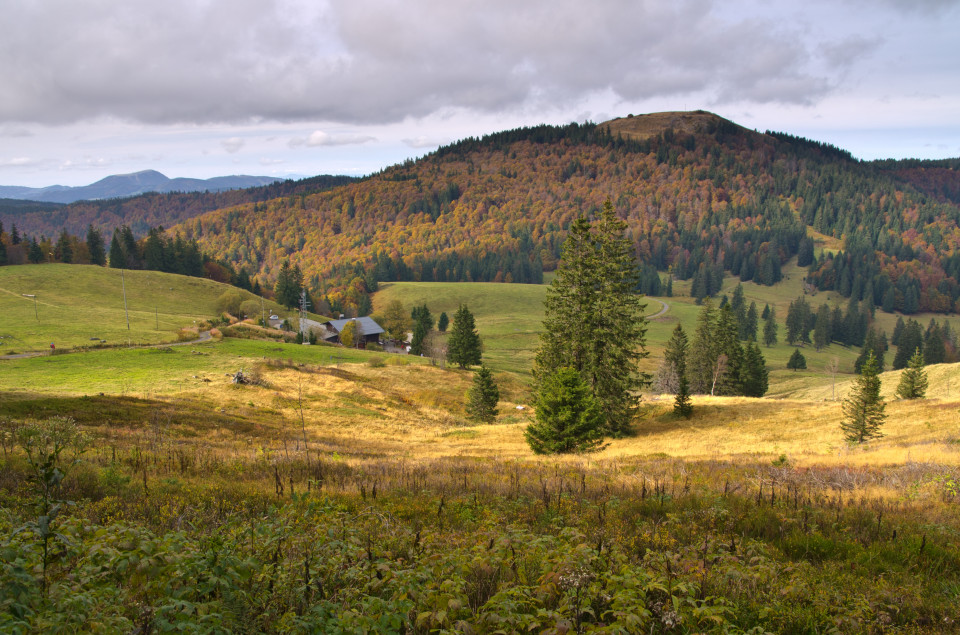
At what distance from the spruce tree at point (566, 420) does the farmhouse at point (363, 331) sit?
3062 inches

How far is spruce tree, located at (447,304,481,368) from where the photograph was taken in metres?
70.5

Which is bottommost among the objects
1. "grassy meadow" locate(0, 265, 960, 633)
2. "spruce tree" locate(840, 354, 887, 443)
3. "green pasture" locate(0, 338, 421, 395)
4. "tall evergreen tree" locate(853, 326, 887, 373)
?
"tall evergreen tree" locate(853, 326, 887, 373)

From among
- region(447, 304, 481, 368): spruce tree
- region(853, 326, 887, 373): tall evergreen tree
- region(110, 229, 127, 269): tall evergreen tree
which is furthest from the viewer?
region(110, 229, 127, 269): tall evergreen tree

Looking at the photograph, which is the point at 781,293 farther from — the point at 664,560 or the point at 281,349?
the point at 664,560

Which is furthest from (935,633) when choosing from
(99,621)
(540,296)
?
(540,296)

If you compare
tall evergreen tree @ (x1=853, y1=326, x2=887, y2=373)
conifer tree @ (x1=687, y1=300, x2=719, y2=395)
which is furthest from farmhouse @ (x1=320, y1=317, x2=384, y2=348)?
tall evergreen tree @ (x1=853, y1=326, x2=887, y2=373)

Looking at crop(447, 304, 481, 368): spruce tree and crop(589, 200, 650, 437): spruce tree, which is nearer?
crop(589, 200, 650, 437): spruce tree

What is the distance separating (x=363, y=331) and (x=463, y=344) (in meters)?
33.1

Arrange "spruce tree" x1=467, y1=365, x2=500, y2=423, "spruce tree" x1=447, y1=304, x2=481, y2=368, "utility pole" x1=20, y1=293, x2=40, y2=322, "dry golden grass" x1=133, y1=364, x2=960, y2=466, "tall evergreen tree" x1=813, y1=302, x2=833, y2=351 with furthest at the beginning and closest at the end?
"tall evergreen tree" x1=813, y1=302, x2=833, y2=351
"spruce tree" x1=447, y1=304, x2=481, y2=368
"utility pole" x1=20, y1=293, x2=40, y2=322
"spruce tree" x1=467, y1=365, x2=500, y2=423
"dry golden grass" x1=133, y1=364, x2=960, y2=466

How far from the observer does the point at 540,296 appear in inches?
6196

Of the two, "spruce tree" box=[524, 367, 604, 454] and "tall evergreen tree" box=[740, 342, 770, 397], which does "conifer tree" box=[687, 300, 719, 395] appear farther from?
"spruce tree" box=[524, 367, 604, 454]

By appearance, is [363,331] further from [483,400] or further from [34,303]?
[483,400]

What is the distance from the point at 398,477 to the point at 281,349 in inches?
2320

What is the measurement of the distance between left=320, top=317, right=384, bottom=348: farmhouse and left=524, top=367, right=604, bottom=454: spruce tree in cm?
7778
